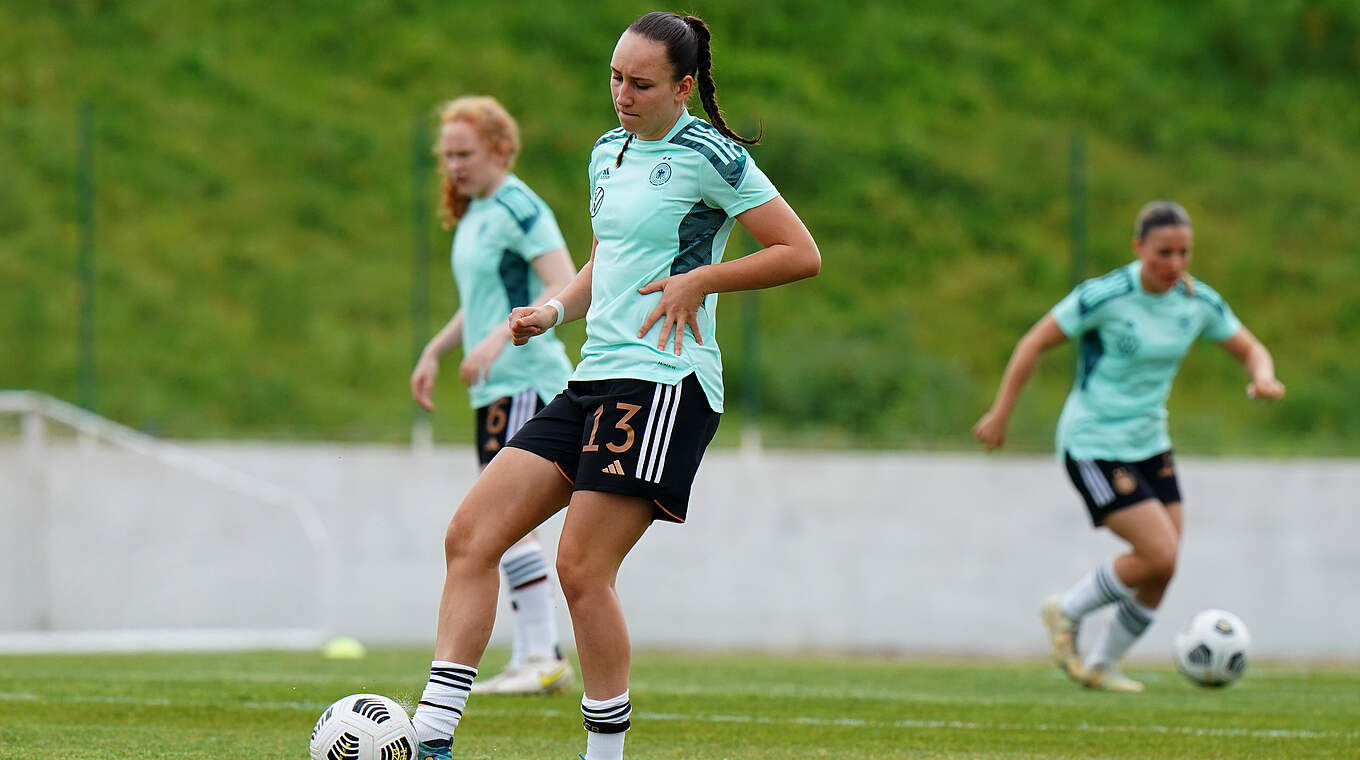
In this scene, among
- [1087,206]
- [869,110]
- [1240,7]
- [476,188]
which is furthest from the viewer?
[1240,7]

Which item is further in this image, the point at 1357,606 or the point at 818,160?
the point at 818,160

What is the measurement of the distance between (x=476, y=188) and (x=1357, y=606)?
7612 millimetres

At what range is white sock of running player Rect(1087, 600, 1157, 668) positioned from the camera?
7.97m

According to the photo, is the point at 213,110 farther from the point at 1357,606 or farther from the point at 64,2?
the point at 1357,606

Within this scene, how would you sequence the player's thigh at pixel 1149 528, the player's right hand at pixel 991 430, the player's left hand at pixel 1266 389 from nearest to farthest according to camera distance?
the player's left hand at pixel 1266 389 < the player's right hand at pixel 991 430 < the player's thigh at pixel 1149 528

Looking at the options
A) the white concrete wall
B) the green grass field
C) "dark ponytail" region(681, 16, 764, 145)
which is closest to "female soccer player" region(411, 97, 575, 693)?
the green grass field

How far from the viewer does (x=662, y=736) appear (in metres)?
5.64

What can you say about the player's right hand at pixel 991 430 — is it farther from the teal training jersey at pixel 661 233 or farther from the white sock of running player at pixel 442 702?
the white sock of running player at pixel 442 702

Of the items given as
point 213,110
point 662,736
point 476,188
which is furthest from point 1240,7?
point 662,736

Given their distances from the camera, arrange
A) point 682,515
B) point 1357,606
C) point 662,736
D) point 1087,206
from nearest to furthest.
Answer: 1. point 682,515
2. point 662,736
3. point 1357,606
4. point 1087,206

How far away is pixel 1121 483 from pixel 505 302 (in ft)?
9.71

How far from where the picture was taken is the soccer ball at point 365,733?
4.04 meters

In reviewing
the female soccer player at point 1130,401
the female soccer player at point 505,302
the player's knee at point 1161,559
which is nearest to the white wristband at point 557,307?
the female soccer player at point 505,302

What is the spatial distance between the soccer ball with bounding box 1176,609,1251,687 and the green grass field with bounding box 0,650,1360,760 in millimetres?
108
